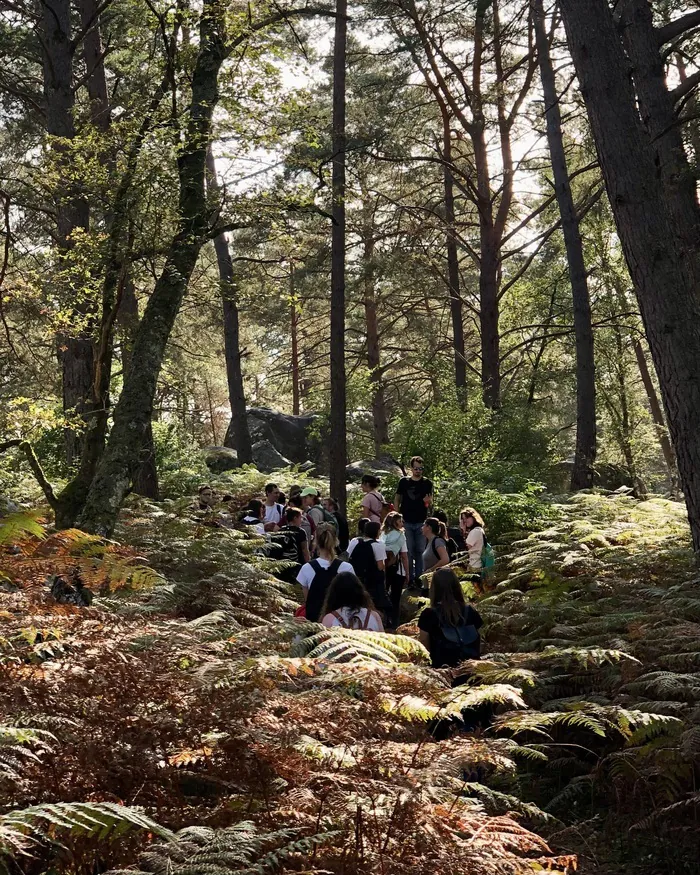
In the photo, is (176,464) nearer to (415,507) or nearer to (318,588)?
(415,507)

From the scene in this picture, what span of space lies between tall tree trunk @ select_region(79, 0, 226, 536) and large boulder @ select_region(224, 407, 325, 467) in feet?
75.3

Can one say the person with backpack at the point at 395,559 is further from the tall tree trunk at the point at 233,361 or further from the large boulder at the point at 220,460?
the large boulder at the point at 220,460

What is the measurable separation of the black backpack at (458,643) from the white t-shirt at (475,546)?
4.57 m

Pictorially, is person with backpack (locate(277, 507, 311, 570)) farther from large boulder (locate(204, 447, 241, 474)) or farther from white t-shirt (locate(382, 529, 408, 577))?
large boulder (locate(204, 447, 241, 474))

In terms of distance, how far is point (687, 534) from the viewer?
1177 cm

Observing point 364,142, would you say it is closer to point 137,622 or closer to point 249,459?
point 249,459

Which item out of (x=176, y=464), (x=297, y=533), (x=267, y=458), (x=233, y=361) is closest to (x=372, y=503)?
(x=297, y=533)

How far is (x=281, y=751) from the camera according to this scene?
3652 millimetres

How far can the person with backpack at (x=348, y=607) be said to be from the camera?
6.12 metres

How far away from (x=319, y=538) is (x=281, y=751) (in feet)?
15.2

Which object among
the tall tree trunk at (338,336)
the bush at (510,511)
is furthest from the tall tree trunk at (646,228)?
the tall tree trunk at (338,336)

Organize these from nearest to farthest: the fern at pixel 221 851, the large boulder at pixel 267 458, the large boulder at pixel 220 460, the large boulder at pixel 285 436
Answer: the fern at pixel 221 851 → the large boulder at pixel 220 460 → the large boulder at pixel 267 458 → the large boulder at pixel 285 436

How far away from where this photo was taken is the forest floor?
10.0 ft

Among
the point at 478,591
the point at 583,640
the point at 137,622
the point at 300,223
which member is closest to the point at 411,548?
the point at 478,591
